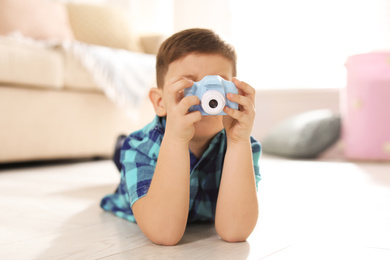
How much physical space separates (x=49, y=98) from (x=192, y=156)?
111cm

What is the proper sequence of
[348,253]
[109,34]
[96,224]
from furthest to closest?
[109,34], [96,224], [348,253]

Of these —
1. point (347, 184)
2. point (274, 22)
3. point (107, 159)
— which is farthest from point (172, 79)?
point (274, 22)

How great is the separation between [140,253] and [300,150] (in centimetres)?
161

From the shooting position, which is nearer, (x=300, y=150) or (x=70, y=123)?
(x=70, y=123)

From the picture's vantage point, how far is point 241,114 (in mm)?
574

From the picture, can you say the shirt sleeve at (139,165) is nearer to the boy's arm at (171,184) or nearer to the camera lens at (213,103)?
the boy's arm at (171,184)

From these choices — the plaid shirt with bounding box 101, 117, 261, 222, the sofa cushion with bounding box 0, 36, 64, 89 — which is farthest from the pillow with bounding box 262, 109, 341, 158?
the plaid shirt with bounding box 101, 117, 261, 222

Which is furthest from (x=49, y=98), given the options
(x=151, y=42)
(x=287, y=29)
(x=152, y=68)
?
(x=287, y=29)

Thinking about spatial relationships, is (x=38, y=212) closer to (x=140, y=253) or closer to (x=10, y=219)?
(x=10, y=219)

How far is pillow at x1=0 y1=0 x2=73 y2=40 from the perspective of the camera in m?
1.96

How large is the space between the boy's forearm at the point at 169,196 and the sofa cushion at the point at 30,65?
3.60 ft

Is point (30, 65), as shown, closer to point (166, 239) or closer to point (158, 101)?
point (158, 101)

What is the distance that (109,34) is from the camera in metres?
2.26

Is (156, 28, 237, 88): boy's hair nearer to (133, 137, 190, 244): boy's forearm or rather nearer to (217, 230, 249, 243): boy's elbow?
(133, 137, 190, 244): boy's forearm
